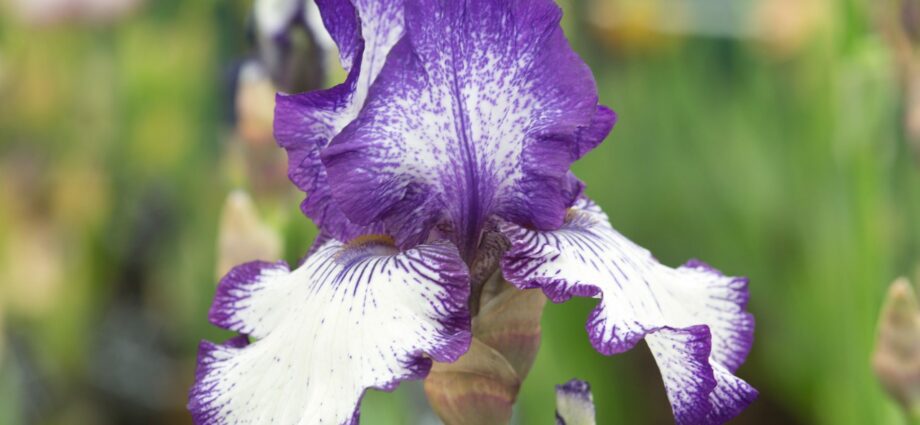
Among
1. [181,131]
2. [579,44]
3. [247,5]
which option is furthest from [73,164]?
[579,44]

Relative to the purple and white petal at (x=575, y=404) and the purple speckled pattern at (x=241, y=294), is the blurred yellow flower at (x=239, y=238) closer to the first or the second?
the purple speckled pattern at (x=241, y=294)

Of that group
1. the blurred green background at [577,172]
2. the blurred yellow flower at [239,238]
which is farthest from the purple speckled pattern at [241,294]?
the blurred green background at [577,172]

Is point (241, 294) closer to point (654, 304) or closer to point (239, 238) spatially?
point (654, 304)

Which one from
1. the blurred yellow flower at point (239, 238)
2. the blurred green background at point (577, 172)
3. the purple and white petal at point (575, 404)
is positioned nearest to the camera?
the purple and white petal at point (575, 404)

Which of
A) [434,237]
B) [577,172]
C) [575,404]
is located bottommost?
[577,172]

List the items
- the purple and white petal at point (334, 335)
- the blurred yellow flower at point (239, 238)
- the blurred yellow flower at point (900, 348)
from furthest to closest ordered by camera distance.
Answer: the blurred yellow flower at point (239, 238), the blurred yellow flower at point (900, 348), the purple and white petal at point (334, 335)

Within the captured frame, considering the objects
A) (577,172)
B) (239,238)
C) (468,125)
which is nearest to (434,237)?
(468,125)
